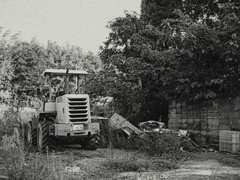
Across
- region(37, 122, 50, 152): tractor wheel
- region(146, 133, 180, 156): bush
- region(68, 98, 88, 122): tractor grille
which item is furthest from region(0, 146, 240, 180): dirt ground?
region(68, 98, 88, 122): tractor grille

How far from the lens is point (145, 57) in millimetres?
14734

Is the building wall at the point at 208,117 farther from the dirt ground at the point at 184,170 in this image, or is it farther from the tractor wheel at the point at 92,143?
the tractor wheel at the point at 92,143

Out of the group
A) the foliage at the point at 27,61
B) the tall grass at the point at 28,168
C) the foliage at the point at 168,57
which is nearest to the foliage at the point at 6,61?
the foliage at the point at 27,61

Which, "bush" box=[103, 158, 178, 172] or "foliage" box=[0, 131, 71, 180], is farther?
"bush" box=[103, 158, 178, 172]

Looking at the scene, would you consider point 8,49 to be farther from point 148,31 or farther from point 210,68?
point 210,68

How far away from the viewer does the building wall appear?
35.4ft

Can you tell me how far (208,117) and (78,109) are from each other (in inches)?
176

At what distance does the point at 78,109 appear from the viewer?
34.4 feet

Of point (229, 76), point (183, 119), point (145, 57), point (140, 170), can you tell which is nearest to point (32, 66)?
point (145, 57)

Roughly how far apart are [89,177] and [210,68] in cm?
655

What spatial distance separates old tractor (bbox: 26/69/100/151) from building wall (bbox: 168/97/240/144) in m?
3.51

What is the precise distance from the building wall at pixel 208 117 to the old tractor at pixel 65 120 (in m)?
3.51

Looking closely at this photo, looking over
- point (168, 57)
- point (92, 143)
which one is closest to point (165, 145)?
point (92, 143)

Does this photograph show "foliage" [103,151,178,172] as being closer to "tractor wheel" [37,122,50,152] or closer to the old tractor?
the old tractor
